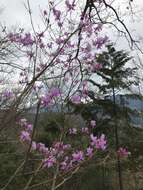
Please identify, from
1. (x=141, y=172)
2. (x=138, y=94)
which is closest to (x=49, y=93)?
(x=138, y=94)

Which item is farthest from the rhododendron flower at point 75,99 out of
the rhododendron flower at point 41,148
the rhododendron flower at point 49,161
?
the rhododendron flower at point 49,161

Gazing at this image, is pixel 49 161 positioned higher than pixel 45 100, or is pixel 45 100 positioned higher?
pixel 45 100

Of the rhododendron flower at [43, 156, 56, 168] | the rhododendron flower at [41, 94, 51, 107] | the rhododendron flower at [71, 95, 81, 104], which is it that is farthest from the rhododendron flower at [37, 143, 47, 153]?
the rhododendron flower at [41, 94, 51, 107]

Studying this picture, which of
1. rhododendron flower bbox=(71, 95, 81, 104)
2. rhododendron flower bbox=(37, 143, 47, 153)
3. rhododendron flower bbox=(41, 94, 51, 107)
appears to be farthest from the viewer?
rhododendron flower bbox=(71, 95, 81, 104)

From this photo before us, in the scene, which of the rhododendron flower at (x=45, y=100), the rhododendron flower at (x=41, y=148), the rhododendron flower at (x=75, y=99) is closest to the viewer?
the rhododendron flower at (x=45, y=100)

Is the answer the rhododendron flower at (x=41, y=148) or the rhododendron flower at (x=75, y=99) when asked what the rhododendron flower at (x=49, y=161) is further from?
the rhododendron flower at (x=75, y=99)

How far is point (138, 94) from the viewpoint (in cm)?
2503

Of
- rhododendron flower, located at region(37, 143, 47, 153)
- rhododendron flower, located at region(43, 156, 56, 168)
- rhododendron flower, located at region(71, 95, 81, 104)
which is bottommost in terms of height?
rhododendron flower, located at region(43, 156, 56, 168)

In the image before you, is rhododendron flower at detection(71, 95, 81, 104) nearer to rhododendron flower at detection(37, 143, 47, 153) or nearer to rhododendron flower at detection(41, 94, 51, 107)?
rhododendron flower at detection(37, 143, 47, 153)

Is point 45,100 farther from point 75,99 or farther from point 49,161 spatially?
point 75,99

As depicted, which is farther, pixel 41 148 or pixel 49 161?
pixel 41 148

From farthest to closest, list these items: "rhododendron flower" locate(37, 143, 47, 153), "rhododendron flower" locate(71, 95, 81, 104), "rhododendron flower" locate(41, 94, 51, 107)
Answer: "rhododendron flower" locate(71, 95, 81, 104), "rhododendron flower" locate(37, 143, 47, 153), "rhododendron flower" locate(41, 94, 51, 107)

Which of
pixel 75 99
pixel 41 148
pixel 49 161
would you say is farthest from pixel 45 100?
pixel 75 99

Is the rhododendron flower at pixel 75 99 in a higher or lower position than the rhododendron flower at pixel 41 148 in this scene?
higher
